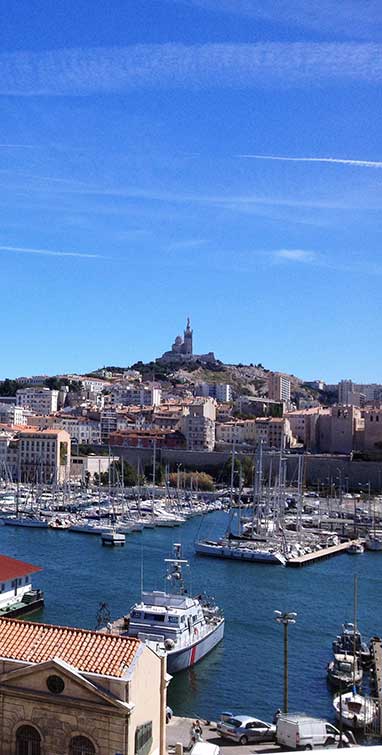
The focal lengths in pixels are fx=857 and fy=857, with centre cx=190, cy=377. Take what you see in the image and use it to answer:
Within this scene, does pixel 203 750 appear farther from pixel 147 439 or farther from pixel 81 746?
pixel 147 439

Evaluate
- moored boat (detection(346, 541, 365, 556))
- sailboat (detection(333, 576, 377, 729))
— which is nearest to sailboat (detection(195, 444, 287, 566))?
moored boat (detection(346, 541, 365, 556))

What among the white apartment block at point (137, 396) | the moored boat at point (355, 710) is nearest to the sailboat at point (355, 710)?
the moored boat at point (355, 710)

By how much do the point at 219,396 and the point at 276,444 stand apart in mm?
35382

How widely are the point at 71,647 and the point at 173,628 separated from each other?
7748 mm

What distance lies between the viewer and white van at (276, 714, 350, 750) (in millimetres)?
9969

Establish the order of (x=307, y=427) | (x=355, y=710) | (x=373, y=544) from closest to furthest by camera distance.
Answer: (x=355, y=710) → (x=373, y=544) → (x=307, y=427)

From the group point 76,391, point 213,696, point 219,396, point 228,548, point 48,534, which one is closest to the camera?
point 213,696

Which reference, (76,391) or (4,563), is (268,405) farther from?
(4,563)

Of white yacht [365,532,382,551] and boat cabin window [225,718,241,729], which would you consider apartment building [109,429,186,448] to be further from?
boat cabin window [225,718,241,729]

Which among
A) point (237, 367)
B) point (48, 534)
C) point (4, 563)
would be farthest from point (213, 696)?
point (237, 367)

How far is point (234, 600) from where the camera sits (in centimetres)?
2000

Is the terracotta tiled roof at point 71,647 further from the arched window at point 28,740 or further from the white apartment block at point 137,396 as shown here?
the white apartment block at point 137,396

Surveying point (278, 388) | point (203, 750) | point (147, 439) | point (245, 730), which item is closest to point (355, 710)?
point (245, 730)

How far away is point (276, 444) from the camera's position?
62.0 meters
